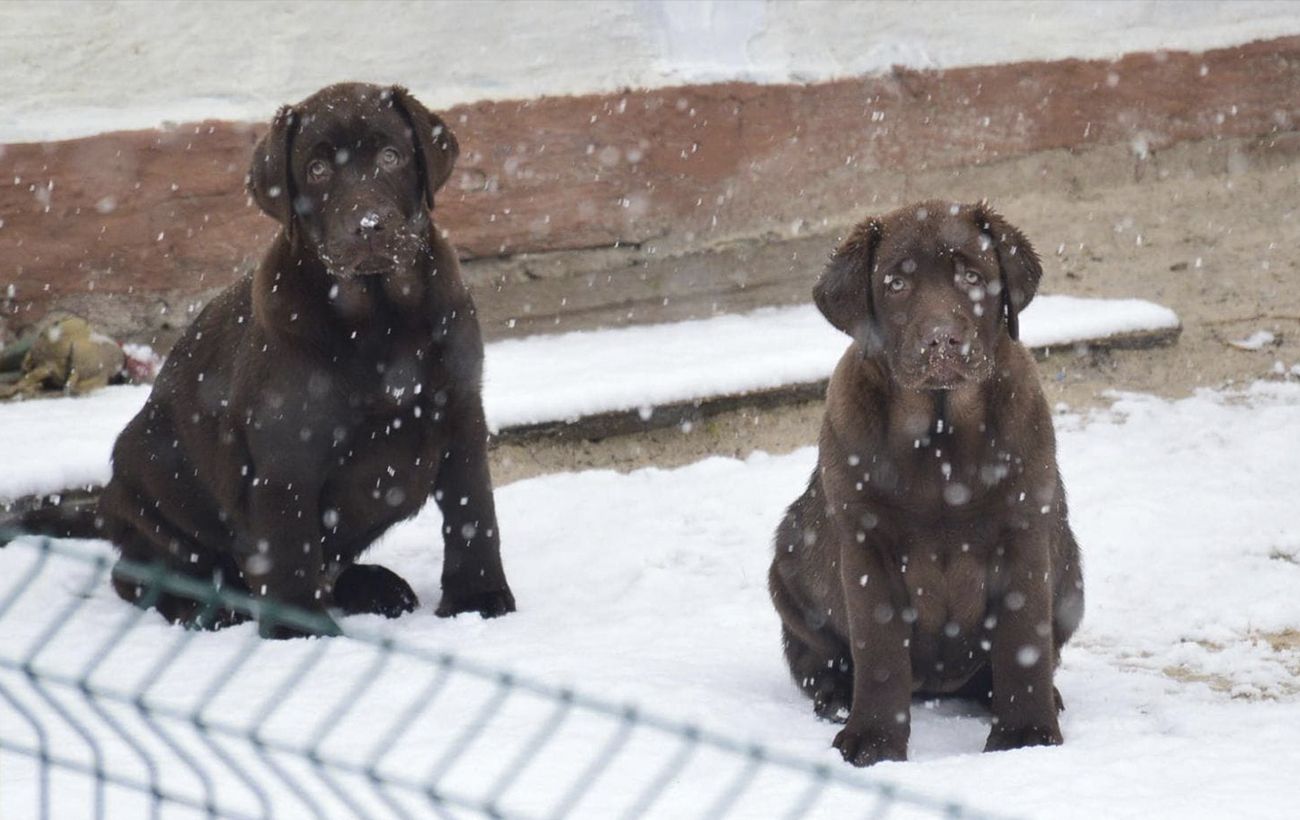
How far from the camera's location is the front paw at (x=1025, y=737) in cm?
414

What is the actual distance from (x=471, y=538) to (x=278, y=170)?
3.86 ft

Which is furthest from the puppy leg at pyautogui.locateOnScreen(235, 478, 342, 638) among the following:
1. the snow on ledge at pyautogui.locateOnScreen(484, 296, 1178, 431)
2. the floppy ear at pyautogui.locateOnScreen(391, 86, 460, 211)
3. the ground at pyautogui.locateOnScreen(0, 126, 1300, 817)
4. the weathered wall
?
the weathered wall

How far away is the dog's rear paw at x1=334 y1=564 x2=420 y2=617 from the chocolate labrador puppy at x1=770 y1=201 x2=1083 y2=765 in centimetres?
167

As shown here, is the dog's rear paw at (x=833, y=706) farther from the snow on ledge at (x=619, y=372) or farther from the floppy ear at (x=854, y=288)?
the snow on ledge at (x=619, y=372)

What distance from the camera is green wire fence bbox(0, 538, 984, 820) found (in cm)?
346

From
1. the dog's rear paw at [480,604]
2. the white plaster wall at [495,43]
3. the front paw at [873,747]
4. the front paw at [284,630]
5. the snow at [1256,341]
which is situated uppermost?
the white plaster wall at [495,43]

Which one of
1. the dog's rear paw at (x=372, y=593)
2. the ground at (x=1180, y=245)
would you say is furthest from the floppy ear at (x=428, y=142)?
the ground at (x=1180, y=245)

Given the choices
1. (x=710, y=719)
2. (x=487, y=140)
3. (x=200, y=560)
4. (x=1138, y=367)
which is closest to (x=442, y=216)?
(x=487, y=140)

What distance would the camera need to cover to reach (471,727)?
4105mm

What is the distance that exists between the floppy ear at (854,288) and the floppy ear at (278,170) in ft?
5.18

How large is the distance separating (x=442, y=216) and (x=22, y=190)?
62.2 inches

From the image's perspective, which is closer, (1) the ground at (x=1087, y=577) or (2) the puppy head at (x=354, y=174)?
(1) the ground at (x=1087, y=577)

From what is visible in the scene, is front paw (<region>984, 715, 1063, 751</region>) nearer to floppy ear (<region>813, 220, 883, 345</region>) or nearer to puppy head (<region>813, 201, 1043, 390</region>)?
puppy head (<region>813, 201, 1043, 390</region>)

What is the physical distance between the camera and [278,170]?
16.5 ft
